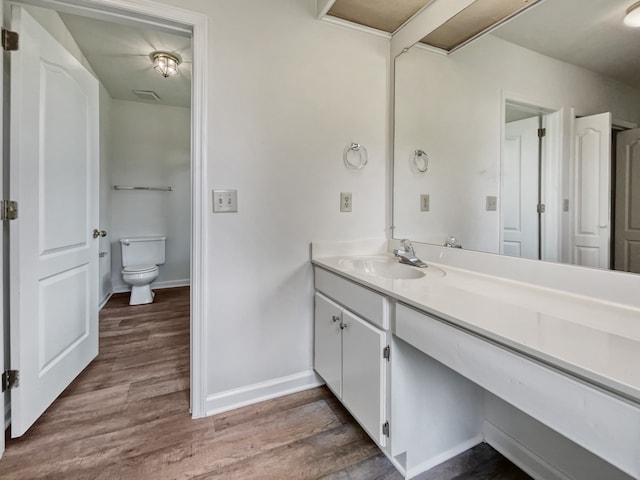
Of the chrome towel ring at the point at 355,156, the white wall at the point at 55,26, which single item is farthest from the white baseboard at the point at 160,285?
the chrome towel ring at the point at 355,156

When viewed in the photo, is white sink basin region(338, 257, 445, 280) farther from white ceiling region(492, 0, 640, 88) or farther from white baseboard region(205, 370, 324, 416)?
white ceiling region(492, 0, 640, 88)

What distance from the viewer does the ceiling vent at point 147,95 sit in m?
3.32

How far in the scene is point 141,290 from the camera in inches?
128

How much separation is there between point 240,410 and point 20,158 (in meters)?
1.58

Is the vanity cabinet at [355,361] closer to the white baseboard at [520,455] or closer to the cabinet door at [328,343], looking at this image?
the cabinet door at [328,343]

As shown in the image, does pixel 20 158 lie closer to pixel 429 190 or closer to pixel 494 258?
pixel 429 190

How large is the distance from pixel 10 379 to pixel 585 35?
266 cm

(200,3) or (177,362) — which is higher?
(200,3)

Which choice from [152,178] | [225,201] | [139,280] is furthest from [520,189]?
[152,178]

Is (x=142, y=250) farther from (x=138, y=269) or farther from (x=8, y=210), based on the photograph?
(x=8, y=210)

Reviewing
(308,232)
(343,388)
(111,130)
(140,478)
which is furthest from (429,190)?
(111,130)

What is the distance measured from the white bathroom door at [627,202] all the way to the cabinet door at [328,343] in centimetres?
101

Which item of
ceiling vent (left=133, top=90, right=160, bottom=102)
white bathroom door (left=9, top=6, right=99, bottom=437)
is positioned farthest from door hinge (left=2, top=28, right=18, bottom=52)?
ceiling vent (left=133, top=90, right=160, bottom=102)

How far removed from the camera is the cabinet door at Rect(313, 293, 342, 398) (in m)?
1.44
